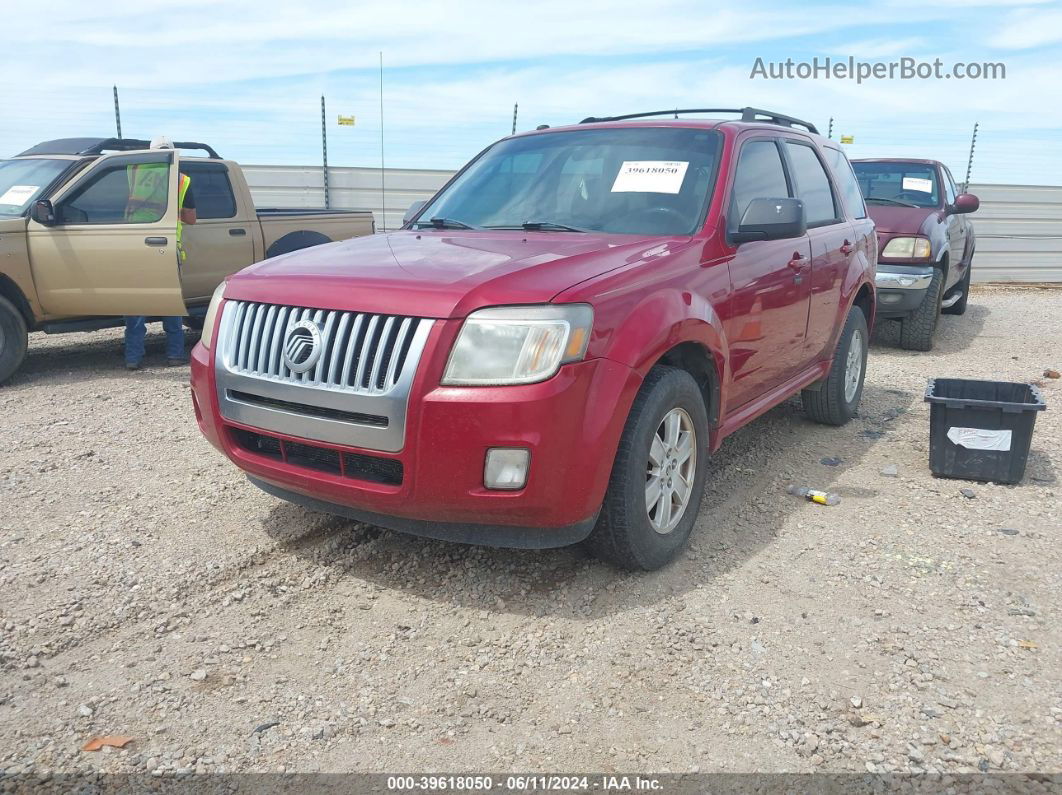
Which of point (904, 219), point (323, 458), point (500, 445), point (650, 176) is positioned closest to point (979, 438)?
point (650, 176)

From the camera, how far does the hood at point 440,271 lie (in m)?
3.04

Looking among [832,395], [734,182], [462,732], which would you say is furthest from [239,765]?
[832,395]

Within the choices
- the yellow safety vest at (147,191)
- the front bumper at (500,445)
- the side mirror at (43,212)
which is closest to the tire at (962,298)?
the yellow safety vest at (147,191)

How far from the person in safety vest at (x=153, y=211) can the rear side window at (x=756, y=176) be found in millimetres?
4790

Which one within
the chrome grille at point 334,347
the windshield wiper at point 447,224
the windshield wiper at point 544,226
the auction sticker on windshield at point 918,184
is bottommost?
the chrome grille at point 334,347

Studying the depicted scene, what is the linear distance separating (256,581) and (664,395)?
1758mm

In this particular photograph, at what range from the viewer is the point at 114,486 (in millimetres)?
4582

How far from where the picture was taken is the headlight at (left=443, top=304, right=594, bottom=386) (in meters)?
2.97

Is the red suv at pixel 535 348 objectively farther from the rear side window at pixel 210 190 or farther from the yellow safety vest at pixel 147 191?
the rear side window at pixel 210 190

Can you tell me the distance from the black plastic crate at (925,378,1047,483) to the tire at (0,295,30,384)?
658cm

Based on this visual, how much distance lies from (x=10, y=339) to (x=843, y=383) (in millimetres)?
6260

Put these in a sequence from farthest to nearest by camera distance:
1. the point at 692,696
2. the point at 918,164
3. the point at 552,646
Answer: the point at 918,164, the point at 552,646, the point at 692,696

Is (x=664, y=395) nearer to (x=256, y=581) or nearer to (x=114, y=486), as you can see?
(x=256, y=581)

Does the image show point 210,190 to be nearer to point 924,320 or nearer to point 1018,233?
point 924,320
